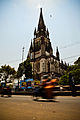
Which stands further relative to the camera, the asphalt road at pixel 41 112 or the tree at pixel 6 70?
the tree at pixel 6 70

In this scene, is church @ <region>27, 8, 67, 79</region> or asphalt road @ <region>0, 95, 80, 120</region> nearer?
asphalt road @ <region>0, 95, 80, 120</region>

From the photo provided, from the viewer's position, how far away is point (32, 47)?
183ft

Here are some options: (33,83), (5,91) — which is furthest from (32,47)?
(5,91)

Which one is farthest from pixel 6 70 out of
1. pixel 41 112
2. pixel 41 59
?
pixel 41 112

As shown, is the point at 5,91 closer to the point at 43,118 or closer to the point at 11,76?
the point at 43,118

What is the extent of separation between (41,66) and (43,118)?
41.6 m

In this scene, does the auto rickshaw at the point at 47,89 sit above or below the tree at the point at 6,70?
below

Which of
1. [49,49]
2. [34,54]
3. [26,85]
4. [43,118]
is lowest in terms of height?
[26,85]

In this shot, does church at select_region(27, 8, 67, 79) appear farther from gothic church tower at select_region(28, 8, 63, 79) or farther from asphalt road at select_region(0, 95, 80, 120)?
asphalt road at select_region(0, 95, 80, 120)

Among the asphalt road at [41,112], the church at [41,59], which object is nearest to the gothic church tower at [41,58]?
the church at [41,59]

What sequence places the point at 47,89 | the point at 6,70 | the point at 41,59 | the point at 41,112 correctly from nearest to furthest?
the point at 41,112
the point at 47,89
the point at 6,70
the point at 41,59

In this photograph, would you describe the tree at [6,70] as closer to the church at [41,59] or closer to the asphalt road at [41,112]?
the church at [41,59]

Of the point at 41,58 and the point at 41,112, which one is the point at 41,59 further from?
the point at 41,112

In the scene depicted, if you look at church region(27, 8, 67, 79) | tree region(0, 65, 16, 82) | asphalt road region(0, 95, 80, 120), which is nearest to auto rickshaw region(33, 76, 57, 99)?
asphalt road region(0, 95, 80, 120)
